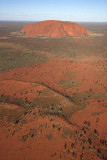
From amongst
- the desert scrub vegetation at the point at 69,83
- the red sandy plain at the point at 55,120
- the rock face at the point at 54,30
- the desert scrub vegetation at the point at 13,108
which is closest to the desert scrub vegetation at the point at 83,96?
the red sandy plain at the point at 55,120

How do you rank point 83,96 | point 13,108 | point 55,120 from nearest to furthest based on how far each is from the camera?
point 55,120, point 13,108, point 83,96

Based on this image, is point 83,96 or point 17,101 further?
point 83,96

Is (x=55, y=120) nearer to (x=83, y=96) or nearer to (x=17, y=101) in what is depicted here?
(x=17, y=101)

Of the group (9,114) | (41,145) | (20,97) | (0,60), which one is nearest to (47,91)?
(20,97)

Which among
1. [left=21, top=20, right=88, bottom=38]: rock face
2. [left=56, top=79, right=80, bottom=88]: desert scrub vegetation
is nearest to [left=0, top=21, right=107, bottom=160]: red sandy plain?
[left=56, top=79, right=80, bottom=88]: desert scrub vegetation

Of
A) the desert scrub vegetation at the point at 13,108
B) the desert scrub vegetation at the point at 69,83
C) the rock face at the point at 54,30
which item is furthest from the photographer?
the rock face at the point at 54,30

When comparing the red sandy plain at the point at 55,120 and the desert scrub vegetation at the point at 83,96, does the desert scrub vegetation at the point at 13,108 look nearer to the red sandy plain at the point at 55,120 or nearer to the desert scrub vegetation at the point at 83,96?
the red sandy plain at the point at 55,120

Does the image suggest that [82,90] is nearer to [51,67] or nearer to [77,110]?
[77,110]

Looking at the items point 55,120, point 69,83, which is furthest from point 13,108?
point 69,83
